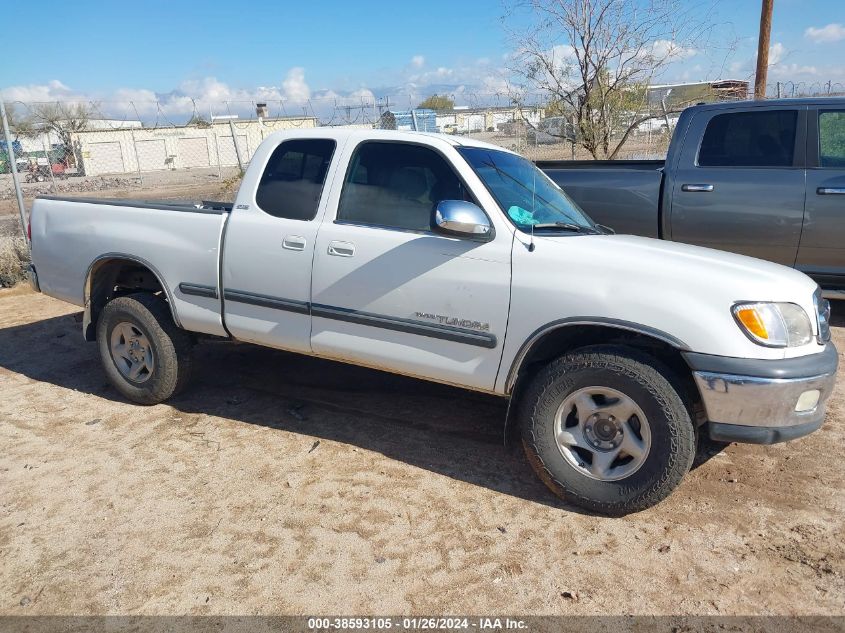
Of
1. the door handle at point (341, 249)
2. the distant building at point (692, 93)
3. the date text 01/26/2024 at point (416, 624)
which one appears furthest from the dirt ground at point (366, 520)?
the distant building at point (692, 93)

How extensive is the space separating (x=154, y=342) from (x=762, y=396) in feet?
12.5

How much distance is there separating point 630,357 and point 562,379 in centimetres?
34

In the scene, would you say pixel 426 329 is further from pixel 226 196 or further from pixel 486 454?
pixel 226 196

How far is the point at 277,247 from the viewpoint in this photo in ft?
13.6

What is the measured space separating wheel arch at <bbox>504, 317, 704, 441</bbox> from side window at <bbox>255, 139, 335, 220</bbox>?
5.16 feet

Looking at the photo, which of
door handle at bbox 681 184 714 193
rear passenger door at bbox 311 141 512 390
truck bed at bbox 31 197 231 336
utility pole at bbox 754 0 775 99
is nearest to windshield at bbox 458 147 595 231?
rear passenger door at bbox 311 141 512 390

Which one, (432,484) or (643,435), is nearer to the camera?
(643,435)

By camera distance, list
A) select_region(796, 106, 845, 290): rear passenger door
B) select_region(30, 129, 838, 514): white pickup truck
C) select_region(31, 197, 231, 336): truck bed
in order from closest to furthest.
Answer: select_region(30, 129, 838, 514): white pickup truck < select_region(31, 197, 231, 336): truck bed < select_region(796, 106, 845, 290): rear passenger door

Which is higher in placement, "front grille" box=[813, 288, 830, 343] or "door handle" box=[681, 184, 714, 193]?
"door handle" box=[681, 184, 714, 193]

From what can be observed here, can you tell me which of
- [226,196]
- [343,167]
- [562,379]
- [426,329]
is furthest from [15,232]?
[562,379]

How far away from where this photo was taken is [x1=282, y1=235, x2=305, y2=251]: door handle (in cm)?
406

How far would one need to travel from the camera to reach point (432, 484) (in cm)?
376

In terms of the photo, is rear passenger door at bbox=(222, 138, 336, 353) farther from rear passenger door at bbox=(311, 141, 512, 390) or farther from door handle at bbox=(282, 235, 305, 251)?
rear passenger door at bbox=(311, 141, 512, 390)

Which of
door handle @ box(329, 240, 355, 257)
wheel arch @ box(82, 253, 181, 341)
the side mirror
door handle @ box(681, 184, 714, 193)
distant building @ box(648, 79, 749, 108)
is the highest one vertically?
distant building @ box(648, 79, 749, 108)
